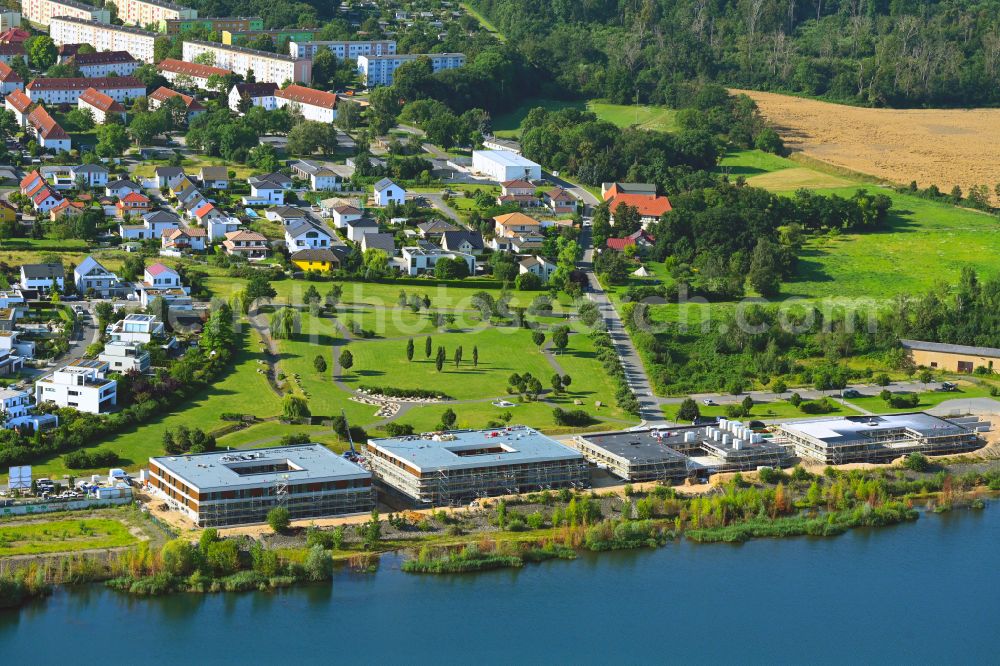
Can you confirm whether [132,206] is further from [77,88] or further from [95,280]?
[77,88]

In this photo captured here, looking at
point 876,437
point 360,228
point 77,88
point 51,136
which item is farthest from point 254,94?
point 876,437

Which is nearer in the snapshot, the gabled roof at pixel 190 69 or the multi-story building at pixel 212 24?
the gabled roof at pixel 190 69

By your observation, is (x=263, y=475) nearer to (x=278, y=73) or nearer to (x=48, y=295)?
(x=48, y=295)

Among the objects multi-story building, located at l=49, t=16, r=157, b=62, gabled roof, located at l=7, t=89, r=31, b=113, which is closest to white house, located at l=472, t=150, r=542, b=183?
gabled roof, located at l=7, t=89, r=31, b=113

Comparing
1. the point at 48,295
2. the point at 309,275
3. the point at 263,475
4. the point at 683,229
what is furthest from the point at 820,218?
the point at 263,475

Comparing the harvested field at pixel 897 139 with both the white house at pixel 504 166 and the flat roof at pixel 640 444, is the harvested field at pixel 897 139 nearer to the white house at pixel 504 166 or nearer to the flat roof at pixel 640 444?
the white house at pixel 504 166

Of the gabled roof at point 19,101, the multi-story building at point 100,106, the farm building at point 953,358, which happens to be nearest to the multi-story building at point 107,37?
the multi-story building at point 100,106

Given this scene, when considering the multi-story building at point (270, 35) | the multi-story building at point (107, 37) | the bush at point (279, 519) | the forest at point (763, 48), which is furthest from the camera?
the multi-story building at point (270, 35)
